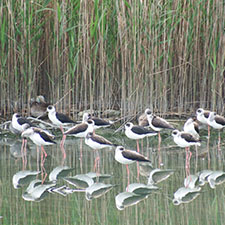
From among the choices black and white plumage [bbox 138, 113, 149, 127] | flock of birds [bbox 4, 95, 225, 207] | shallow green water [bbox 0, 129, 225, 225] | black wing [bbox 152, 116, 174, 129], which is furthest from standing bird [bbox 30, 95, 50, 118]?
black wing [bbox 152, 116, 174, 129]

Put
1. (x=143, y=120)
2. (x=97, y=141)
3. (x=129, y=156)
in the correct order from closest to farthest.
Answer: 1. (x=129, y=156)
2. (x=97, y=141)
3. (x=143, y=120)

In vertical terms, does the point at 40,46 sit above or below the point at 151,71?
above

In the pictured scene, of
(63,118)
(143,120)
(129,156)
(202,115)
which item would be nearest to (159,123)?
(143,120)

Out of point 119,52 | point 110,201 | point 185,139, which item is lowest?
point 110,201

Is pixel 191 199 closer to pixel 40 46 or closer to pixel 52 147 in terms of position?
pixel 52 147

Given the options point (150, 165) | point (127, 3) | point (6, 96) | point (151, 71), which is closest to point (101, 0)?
point (127, 3)

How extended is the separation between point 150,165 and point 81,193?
1785mm

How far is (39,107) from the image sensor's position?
11086 millimetres

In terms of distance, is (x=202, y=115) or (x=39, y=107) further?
(x=39, y=107)

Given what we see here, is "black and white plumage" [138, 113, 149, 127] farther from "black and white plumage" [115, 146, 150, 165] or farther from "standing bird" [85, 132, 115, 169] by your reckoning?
"black and white plumage" [115, 146, 150, 165]

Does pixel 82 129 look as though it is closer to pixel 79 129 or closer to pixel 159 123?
pixel 79 129

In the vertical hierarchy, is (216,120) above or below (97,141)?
above

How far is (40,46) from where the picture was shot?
1147 cm

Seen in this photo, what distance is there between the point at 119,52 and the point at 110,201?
4882 mm
